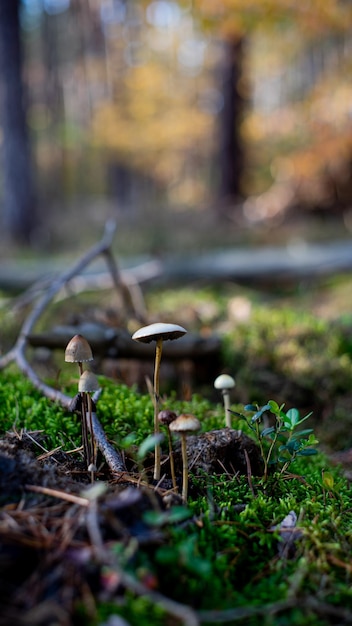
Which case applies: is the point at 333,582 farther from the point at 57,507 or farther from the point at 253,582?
the point at 57,507

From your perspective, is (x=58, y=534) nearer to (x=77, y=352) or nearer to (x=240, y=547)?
(x=240, y=547)

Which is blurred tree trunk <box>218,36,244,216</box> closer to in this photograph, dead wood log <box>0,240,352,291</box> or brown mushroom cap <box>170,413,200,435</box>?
dead wood log <box>0,240,352,291</box>

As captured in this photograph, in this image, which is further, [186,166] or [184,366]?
[186,166]

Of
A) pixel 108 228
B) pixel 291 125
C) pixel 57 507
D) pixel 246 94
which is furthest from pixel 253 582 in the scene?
pixel 246 94

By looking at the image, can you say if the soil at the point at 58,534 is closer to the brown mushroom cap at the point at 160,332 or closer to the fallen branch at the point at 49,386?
the fallen branch at the point at 49,386

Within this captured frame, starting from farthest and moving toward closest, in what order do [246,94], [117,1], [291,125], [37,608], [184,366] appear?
[117,1], [246,94], [291,125], [184,366], [37,608]

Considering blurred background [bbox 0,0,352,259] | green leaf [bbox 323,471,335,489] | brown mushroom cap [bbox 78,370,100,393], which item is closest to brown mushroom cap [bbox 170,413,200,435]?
brown mushroom cap [bbox 78,370,100,393]
